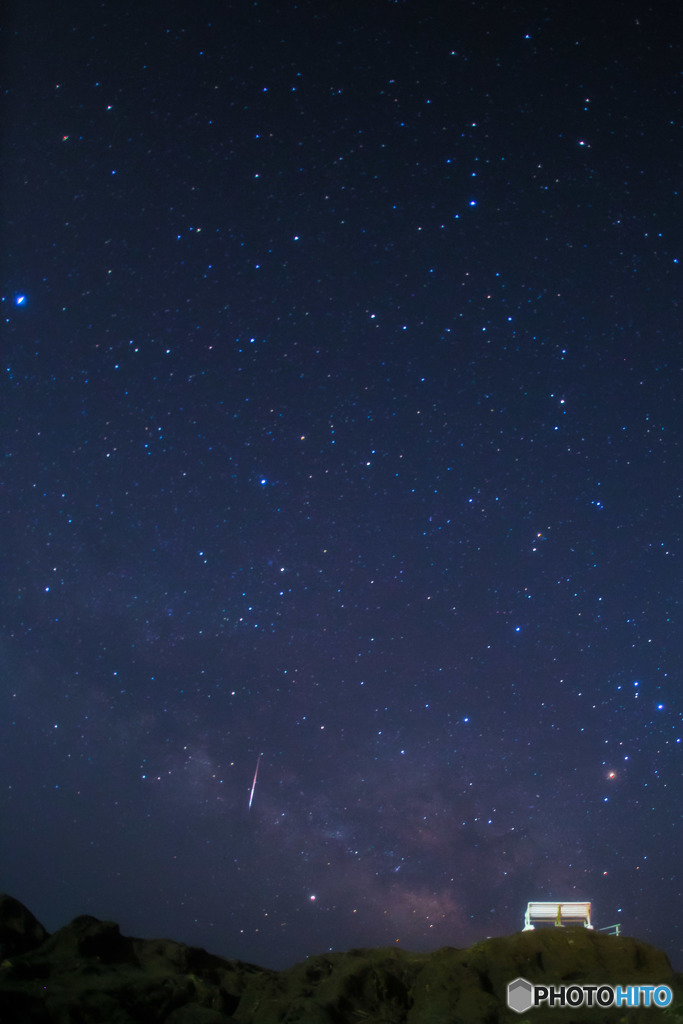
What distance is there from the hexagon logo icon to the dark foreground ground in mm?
151

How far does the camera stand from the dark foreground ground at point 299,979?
11664mm

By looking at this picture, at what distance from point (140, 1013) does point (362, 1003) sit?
394cm

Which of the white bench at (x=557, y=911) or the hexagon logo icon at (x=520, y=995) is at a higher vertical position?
the white bench at (x=557, y=911)

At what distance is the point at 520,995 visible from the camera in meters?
12.8

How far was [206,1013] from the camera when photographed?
11.8m

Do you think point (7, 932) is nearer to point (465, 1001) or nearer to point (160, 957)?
point (160, 957)

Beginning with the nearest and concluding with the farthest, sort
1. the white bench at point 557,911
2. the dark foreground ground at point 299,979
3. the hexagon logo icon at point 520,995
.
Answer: the dark foreground ground at point 299,979
the hexagon logo icon at point 520,995
the white bench at point 557,911

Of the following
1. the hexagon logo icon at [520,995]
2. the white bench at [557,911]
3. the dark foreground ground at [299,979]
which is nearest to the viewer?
the dark foreground ground at [299,979]

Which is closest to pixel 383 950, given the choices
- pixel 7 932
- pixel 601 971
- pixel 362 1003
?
pixel 362 1003

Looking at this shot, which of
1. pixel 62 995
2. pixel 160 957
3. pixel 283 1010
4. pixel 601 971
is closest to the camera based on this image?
pixel 62 995

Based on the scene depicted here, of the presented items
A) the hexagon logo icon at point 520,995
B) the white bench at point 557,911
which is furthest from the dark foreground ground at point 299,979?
the white bench at point 557,911

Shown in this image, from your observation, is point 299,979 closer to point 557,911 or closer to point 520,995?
point 520,995

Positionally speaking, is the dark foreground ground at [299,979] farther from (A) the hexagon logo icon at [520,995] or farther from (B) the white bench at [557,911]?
(B) the white bench at [557,911]

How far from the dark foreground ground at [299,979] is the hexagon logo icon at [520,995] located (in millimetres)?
151
